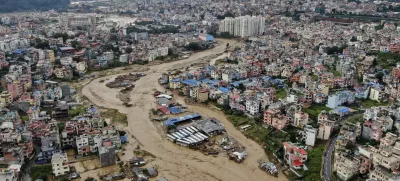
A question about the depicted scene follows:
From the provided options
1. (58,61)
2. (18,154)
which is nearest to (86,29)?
(58,61)

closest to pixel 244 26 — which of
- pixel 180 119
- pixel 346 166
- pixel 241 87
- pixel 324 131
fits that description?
pixel 241 87


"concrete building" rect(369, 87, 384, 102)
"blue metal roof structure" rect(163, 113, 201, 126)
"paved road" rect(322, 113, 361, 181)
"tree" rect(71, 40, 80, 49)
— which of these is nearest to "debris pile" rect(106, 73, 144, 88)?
"blue metal roof structure" rect(163, 113, 201, 126)

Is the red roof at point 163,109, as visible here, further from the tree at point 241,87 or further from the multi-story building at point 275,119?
the multi-story building at point 275,119

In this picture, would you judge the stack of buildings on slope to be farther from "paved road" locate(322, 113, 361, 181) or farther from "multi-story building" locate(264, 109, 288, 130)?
"multi-story building" locate(264, 109, 288, 130)

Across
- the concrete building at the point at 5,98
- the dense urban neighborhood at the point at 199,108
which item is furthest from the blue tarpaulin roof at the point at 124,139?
the concrete building at the point at 5,98

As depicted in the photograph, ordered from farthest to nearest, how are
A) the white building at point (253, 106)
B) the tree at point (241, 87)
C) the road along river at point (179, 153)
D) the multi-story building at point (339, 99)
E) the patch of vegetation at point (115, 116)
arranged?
the tree at point (241, 87) → the multi-story building at point (339, 99) → the patch of vegetation at point (115, 116) → the white building at point (253, 106) → the road along river at point (179, 153)

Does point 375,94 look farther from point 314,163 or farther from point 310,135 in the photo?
point 314,163

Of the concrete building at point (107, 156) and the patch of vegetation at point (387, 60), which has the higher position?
the patch of vegetation at point (387, 60)
